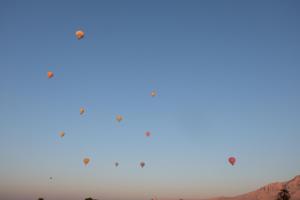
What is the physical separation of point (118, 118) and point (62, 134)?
10.9 metres

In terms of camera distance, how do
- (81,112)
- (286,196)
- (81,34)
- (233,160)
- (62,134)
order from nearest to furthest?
(81,34) → (81,112) → (62,134) → (233,160) → (286,196)

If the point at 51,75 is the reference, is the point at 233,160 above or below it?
below

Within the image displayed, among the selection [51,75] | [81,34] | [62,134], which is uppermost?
[81,34]

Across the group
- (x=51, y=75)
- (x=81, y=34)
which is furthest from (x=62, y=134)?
(x=81, y=34)

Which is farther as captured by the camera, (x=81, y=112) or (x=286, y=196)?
(x=286, y=196)

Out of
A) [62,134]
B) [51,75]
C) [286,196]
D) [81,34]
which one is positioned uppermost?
[81,34]

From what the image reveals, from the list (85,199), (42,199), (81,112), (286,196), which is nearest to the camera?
(81,112)

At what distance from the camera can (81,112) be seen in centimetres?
6284

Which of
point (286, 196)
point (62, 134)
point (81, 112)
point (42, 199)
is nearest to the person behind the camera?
point (81, 112)

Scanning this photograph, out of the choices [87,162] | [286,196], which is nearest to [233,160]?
[87,162]

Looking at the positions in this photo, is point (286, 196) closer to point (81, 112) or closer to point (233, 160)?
point (233, 160)

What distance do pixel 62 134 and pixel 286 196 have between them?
2917 inches

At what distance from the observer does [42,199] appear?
156 m

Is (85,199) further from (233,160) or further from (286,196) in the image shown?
(233,160)
